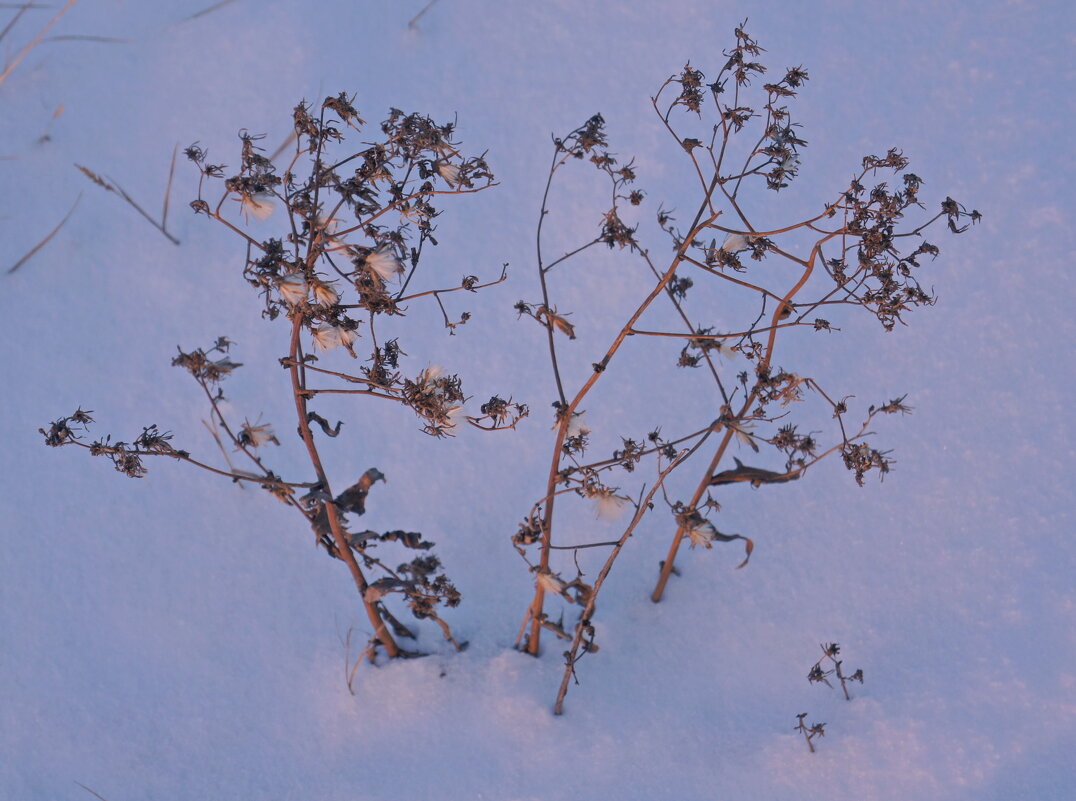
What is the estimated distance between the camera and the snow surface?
1549 mm

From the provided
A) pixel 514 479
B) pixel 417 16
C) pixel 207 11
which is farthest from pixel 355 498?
pixel 207 11

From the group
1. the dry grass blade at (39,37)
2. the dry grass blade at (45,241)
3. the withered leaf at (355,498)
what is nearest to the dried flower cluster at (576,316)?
the withered leaf at (355,498)

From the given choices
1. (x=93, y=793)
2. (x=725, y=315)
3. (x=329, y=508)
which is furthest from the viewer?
(x=725, y=315)

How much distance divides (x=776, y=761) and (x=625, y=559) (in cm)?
44

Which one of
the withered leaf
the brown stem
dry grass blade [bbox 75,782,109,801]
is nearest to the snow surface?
dry grass blade [bbox 75,782,109,801]

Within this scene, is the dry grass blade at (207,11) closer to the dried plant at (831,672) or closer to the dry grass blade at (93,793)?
the dry grass blade at (93,793)

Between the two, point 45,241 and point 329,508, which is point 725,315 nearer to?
point 329,508

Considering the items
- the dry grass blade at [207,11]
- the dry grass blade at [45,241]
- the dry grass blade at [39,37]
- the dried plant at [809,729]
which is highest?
the dry grass blade at [207,11]

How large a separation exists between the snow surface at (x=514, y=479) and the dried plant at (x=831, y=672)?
29mm

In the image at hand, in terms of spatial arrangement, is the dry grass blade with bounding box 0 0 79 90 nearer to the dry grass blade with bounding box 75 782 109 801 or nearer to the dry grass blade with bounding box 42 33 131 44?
the dry grass blade with bounding box 42 33 131 44

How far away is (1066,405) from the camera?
6.09 feet

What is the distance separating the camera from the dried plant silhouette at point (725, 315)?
3.97ft

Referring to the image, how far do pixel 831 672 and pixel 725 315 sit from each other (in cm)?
79

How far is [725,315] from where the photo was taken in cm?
206
